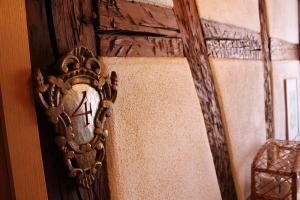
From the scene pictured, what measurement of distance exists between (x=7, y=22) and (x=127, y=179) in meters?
0.55

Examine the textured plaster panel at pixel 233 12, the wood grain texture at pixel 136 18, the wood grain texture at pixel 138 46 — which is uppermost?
the textured plaster panel at pixel 233 12

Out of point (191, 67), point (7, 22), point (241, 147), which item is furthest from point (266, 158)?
point (7, 22)

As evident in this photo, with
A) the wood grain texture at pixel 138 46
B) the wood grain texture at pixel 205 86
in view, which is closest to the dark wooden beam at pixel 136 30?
the wood grain texture at pixel 138 46

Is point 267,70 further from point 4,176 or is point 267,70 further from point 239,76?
point 4,176

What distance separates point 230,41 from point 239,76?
8.6 inches

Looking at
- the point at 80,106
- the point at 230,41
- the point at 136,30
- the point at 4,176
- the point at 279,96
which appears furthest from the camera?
the point at 279,96

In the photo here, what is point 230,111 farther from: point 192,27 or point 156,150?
point 156,150

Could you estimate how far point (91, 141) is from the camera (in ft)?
2.46

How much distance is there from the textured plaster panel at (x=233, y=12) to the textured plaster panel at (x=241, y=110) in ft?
0.76

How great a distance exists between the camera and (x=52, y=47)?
69 centimetres

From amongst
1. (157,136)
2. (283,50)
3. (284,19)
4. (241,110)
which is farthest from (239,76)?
(284,19)

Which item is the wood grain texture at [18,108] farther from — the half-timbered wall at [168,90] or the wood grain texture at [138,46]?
the wood grain texture at [138,46]

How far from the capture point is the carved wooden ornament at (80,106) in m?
0.66

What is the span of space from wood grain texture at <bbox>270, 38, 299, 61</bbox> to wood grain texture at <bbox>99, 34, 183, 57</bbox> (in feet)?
4.76
